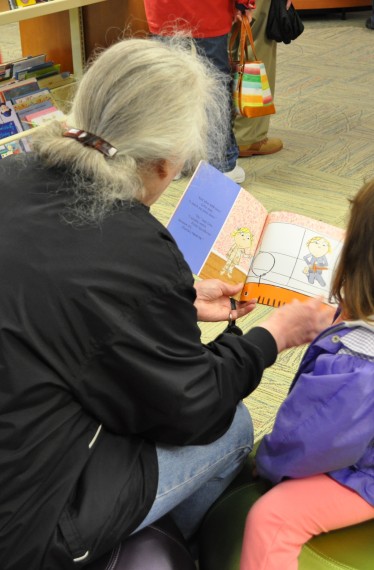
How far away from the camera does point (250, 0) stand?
296 centimetres

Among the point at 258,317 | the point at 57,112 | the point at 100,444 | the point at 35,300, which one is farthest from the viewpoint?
the point at 57,112

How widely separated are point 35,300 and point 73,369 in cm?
12

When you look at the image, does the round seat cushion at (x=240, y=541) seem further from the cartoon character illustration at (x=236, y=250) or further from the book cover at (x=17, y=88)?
the book cover at (x=17, y=88)

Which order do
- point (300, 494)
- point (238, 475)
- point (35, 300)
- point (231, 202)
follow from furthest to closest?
point (231, 202) < point (238, 475) < point (300, 494) < point (35, 300)

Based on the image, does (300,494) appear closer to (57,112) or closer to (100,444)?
(100,444)

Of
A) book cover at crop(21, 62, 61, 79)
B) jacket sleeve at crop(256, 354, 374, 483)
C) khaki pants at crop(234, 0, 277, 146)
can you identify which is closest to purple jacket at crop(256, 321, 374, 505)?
jacket sleeve at crop(256, 354, 374, 483)

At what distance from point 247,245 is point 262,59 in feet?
6.41

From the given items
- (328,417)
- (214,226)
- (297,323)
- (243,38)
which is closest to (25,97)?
(243,38)

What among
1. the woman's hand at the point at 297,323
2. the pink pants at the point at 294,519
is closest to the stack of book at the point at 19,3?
the woman's hand at the point at 297,323

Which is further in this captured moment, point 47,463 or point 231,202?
point 231,202

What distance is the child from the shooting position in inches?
48.8

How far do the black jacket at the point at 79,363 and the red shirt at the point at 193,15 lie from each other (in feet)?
6.34

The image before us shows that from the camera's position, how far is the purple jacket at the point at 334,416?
1.23 metres

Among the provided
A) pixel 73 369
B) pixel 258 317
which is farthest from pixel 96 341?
pixel 258 317
